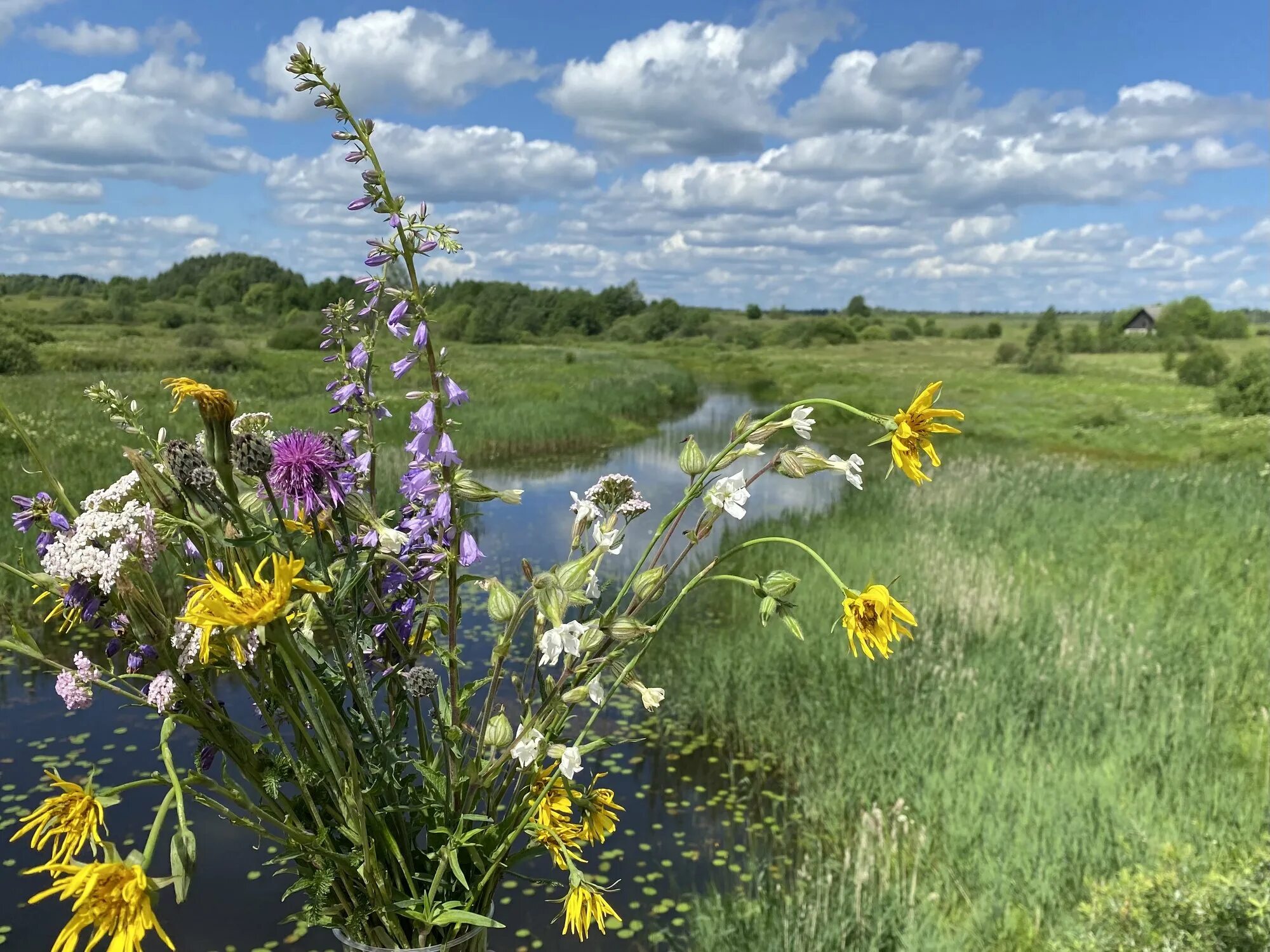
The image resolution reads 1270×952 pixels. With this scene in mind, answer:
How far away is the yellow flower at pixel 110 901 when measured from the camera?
639 millimetres

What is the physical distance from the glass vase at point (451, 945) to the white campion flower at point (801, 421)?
61 cm

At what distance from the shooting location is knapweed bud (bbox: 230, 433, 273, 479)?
726 mm

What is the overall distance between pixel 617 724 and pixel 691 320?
56.2 meters

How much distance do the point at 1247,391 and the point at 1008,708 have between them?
18.8 meters

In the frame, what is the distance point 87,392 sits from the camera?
34.6 inches

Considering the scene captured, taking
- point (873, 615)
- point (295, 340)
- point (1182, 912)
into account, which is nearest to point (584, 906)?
point (873, 615)

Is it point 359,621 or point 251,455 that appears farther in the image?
point 359,621

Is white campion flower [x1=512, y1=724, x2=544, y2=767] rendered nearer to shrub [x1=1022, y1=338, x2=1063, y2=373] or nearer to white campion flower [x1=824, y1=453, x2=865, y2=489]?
white campion flower [x1=824, y1=453, x2=865, y2=489]

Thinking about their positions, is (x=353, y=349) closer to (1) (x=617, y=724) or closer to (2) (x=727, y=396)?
(1) (x=617, y=724)

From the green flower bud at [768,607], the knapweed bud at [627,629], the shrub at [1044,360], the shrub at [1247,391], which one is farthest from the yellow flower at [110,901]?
the shrub at [1044,360]

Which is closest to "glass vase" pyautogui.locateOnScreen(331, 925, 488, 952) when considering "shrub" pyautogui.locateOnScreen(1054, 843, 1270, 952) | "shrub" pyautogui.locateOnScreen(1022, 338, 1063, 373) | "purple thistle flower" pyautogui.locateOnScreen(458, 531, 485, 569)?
"purple thistle flower" pyautogui.locateOnScreen(458, 531, 485, 569)

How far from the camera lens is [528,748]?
83 cm

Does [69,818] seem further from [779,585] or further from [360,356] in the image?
[779,585]

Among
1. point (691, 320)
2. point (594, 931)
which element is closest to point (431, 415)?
point (594, 931)
